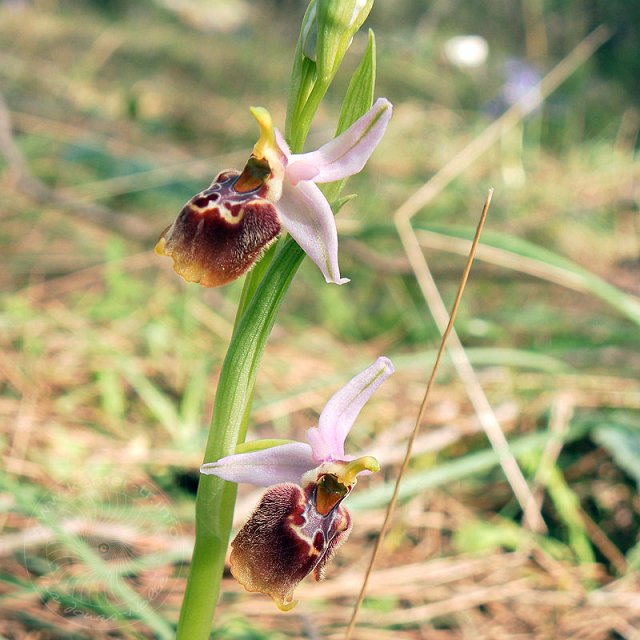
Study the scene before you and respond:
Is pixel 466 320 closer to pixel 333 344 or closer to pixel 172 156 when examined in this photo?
pixel 333 344

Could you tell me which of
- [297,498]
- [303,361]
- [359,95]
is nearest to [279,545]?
[297,498]

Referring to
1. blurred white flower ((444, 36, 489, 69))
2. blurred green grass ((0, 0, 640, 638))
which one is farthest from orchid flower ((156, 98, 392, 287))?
blurred white flower ((444, 36, 489, 69))

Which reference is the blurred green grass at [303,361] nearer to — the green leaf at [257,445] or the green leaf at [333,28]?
the green leaf at [257,445]

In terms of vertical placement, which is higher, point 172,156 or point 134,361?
point 172,156

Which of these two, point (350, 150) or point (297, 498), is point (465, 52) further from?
point (297, 498)

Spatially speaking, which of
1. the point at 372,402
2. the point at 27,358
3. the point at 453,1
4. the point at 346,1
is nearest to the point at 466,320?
the point at 372,402
